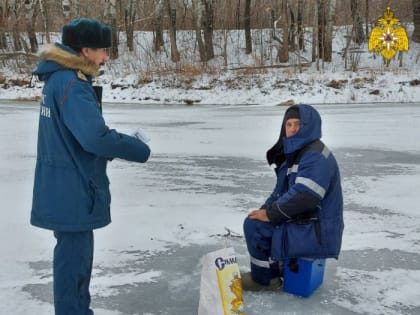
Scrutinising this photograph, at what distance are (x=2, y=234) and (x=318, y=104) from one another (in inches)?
561

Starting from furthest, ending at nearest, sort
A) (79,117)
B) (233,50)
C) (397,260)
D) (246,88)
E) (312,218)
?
(233,50)
(246,88)
(397,260)
(312,218)
(79,117)

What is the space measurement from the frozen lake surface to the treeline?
53.2 feet

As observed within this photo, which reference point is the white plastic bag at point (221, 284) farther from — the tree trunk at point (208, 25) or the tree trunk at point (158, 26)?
the tree trunk at point (158, 26)

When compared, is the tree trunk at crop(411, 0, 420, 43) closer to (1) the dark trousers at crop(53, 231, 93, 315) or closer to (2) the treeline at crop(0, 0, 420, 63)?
(2) the treeline at crop(0, 0, 420, 63)

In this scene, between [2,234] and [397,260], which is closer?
[397,260]

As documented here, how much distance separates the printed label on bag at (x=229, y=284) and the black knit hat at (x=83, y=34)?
112cm

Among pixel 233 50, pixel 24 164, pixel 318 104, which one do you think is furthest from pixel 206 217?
pixel 233 50

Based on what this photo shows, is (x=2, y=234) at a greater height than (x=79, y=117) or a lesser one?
lesser

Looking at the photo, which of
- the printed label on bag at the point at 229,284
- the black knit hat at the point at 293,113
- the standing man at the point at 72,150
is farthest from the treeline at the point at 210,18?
the standing man at the point at 72,150

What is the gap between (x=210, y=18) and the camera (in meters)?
25.2

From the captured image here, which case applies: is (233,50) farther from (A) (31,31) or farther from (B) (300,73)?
(A) (31,31)

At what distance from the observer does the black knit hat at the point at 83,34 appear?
2277 mm

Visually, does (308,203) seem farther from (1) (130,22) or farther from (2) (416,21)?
(1) (130,22)

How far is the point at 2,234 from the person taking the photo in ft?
13.8
